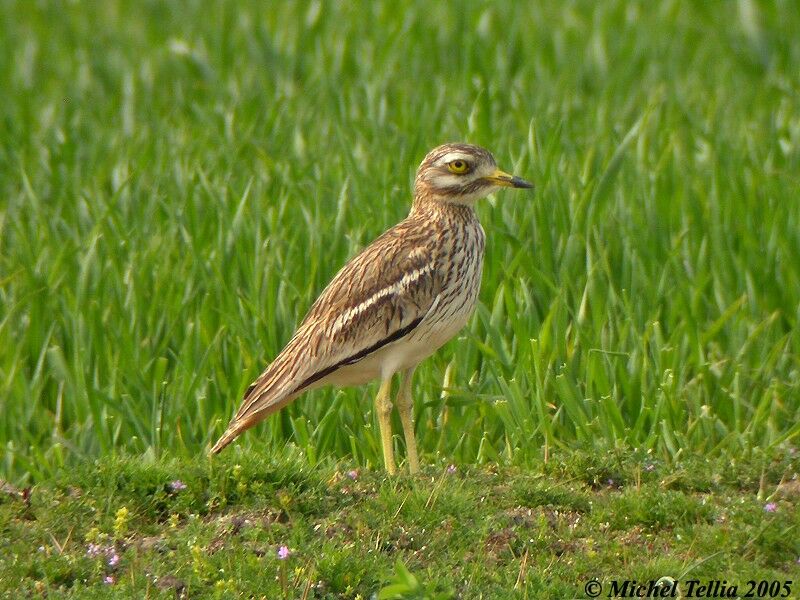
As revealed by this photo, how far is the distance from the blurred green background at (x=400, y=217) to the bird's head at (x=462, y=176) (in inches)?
31.2

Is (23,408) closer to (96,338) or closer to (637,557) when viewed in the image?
(96,338)

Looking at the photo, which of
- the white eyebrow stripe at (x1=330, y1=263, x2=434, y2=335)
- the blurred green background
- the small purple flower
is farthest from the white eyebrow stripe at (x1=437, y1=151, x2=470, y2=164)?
the small purple flower

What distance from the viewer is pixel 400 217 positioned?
8.67 m

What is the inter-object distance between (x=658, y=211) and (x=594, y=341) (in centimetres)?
166

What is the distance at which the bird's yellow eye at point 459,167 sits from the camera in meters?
6.86

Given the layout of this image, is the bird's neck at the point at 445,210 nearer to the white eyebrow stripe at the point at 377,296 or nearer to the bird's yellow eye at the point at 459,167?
the bird's yellow eye at the point at 459,167

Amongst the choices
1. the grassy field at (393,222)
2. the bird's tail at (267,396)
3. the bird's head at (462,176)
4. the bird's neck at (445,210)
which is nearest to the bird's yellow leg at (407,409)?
the grassy field at (393,222)

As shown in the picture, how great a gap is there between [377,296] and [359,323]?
0.14 metres

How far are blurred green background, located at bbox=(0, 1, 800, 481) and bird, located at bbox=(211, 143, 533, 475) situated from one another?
36 cm

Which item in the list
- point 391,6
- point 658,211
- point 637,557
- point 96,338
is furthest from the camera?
point 391,6

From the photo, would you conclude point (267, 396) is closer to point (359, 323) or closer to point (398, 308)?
point (359, 323)

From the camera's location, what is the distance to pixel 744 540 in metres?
5.68

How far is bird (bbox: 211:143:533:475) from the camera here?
6547 millimetres

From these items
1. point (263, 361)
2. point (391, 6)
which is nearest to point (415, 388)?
point (263, 361)
